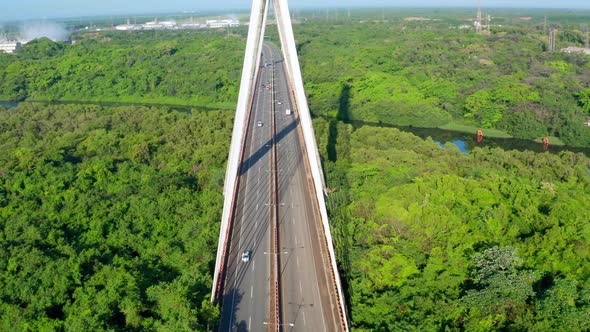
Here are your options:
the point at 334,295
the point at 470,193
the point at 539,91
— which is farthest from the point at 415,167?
the point at 539,91

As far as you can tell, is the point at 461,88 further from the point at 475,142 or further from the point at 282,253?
the point at 282,253

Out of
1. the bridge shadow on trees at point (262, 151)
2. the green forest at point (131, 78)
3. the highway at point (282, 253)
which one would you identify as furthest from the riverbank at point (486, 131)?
the green forest at point (131, 78)

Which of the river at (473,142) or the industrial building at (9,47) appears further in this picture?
the industrial building at (9,47)

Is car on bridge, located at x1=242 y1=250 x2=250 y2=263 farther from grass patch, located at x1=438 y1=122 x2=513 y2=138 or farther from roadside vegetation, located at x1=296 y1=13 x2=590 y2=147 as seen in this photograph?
grass patch, located at x1=438 y1=122 x2=513 y2=138

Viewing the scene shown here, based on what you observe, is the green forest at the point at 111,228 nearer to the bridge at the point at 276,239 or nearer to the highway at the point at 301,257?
the bridge at the point at 276,239

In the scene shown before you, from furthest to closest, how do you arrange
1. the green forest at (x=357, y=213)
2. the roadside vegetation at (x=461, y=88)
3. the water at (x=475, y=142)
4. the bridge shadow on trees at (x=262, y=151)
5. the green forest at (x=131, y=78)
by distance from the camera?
the green forest at (x=131, y=78), the roadside vegetation at (x=461, y=88), the water at (x=475, y=142), the bridge shadow on trees at (x=262, y=151), the green forest at (x=357, y=213)

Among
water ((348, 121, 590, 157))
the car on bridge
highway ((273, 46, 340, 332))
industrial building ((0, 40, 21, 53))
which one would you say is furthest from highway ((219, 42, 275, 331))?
industrial building ((0, 40, 21, 53))
